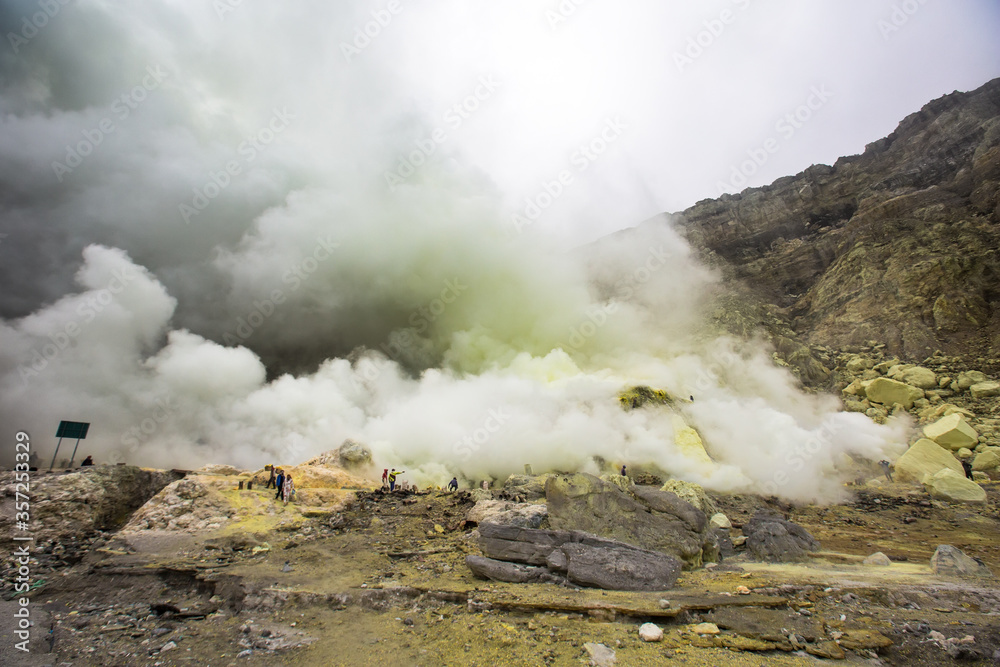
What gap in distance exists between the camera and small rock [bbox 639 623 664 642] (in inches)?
204

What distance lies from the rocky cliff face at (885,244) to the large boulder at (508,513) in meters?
31.6

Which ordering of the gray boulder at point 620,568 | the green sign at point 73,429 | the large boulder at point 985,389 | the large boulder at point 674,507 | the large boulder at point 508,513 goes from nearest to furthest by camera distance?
the gray boulder at point 620,568
the large boulder at point 674,507
the large boulder at point 508,513
the green sign at point 73,429
the large boulder at point 985,389

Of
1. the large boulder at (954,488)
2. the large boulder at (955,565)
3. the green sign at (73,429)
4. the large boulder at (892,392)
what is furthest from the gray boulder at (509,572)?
the large boulder at (892,392)

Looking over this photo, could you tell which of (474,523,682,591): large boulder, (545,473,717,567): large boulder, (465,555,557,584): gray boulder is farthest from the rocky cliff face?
(465,555,557,584): gray boulder

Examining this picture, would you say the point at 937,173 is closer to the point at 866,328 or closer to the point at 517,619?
the point at 866,328

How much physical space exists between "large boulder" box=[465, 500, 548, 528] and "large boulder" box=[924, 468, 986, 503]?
675 inches

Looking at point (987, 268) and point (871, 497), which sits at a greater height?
point (987, 268)

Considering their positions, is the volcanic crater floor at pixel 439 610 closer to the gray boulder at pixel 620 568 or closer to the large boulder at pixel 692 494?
the gray boulder at pixel 620 568


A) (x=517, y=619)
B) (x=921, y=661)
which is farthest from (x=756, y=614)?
(x=517, y=619)

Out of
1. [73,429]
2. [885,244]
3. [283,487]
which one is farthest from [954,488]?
[73,429]

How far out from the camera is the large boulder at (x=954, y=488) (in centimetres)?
1578

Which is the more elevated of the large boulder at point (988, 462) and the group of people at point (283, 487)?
the group of people at point (283, 487)

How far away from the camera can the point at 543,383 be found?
35.3 meters

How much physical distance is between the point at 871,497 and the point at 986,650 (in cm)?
1653
